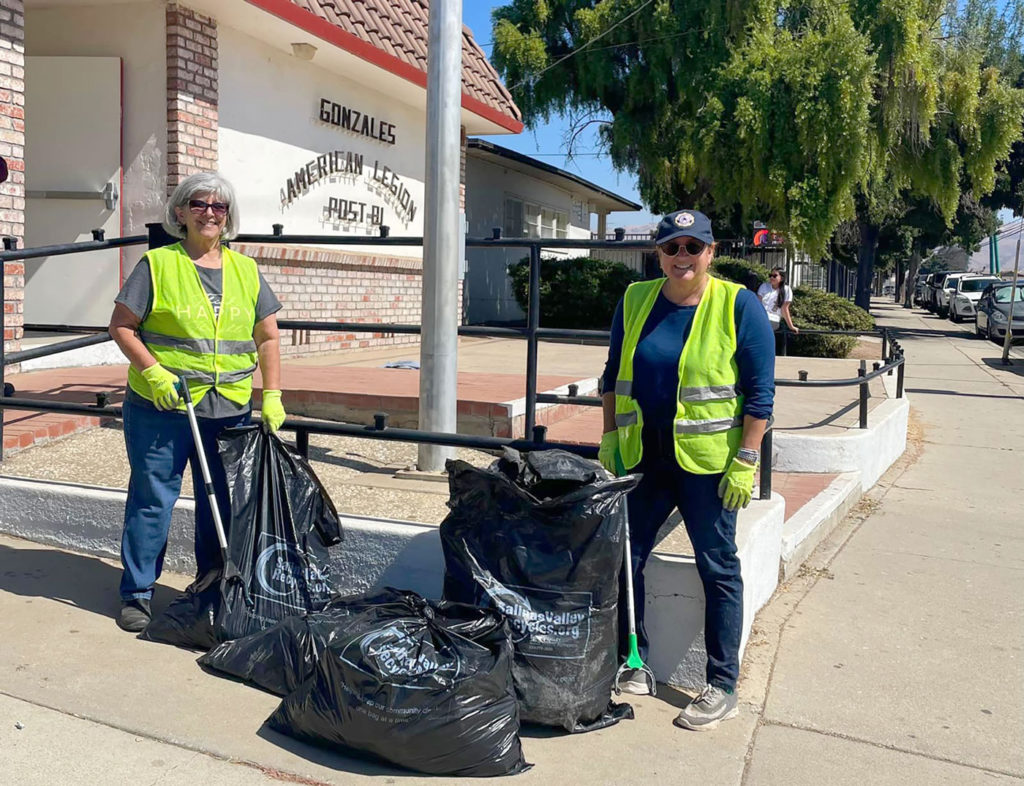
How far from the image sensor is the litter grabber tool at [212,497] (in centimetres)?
396

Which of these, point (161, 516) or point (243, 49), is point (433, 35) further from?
point (243, 49)

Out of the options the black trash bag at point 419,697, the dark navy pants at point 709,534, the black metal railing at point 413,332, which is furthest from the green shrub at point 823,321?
the black trash bag at point 419,697

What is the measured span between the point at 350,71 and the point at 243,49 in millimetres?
1757

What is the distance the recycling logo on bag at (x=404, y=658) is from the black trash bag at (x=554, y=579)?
0.29m

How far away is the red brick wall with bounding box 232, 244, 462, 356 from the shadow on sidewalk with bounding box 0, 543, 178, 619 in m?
4.46

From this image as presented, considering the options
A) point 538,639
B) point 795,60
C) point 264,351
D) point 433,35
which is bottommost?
point 538,639

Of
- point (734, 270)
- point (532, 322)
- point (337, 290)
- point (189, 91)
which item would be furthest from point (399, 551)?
point (734, 270)

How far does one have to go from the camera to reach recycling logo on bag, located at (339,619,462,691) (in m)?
3.16

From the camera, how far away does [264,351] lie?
4.39m

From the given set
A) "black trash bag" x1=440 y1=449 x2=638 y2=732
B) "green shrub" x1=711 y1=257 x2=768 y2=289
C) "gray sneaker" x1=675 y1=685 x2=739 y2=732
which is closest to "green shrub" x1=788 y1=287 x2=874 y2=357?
"green shrub" x1=711 y1=257 x2=768 y2=289

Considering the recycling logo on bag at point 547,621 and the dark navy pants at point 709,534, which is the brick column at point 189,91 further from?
the recycling logo on bag at point 547,621

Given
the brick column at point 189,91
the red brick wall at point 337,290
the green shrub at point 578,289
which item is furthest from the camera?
the green shrub at point 578,289

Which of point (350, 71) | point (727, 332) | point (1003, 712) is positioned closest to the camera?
point (727, 332)

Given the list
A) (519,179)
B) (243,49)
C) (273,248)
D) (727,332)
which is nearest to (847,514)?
(727,332)
